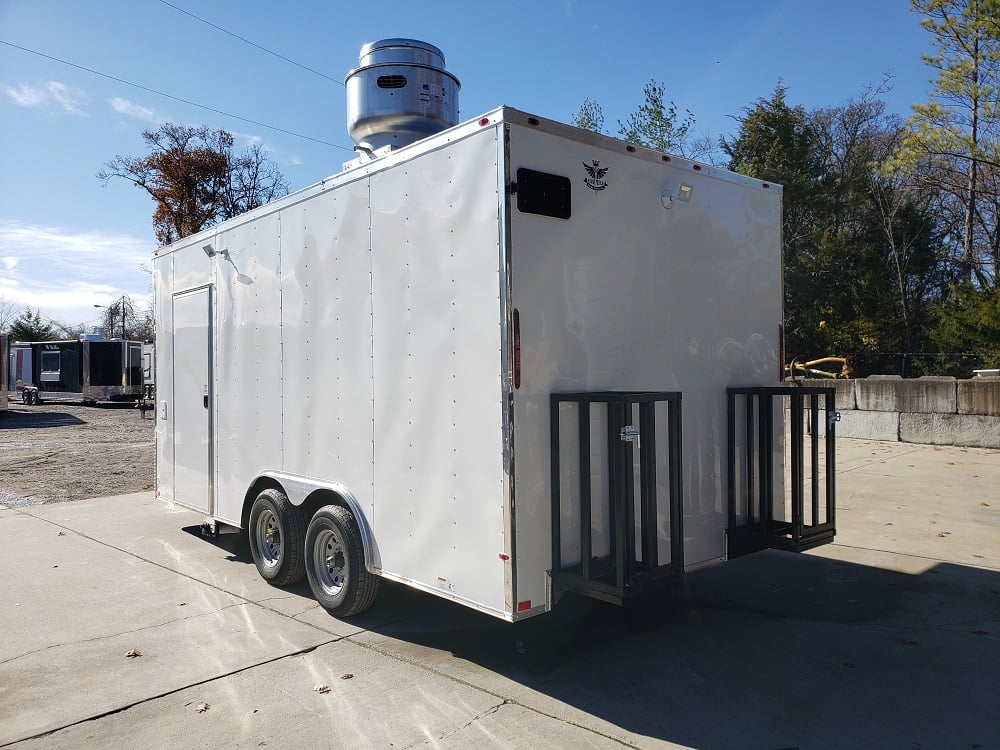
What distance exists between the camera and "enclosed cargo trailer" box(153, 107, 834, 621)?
151 inches

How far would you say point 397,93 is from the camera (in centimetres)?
584

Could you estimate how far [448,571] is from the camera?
4109 mm

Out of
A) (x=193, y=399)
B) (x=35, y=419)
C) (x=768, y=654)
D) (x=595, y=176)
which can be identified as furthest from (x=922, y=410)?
(x=35, y=419)

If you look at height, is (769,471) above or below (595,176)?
below

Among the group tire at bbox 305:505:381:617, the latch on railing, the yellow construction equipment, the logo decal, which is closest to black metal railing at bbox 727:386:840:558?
the latch on railing

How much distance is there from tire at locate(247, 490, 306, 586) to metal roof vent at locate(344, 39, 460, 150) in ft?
9.41

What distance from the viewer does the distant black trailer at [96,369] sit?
30938 mm

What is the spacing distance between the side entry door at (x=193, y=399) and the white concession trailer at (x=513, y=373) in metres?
0.66

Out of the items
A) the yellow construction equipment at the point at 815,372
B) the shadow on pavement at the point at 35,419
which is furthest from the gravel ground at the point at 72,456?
the yellow construction equipment at the point at 815,372

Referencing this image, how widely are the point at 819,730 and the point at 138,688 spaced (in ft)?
11.6

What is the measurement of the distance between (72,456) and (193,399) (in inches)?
406

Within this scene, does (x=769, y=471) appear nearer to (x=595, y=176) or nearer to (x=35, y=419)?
(x=595, y=176)

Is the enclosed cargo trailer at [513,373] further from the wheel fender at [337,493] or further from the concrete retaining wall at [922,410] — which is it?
the concrete retaining wall at [922,410]

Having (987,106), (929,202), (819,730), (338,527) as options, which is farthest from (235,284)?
(929,202)
